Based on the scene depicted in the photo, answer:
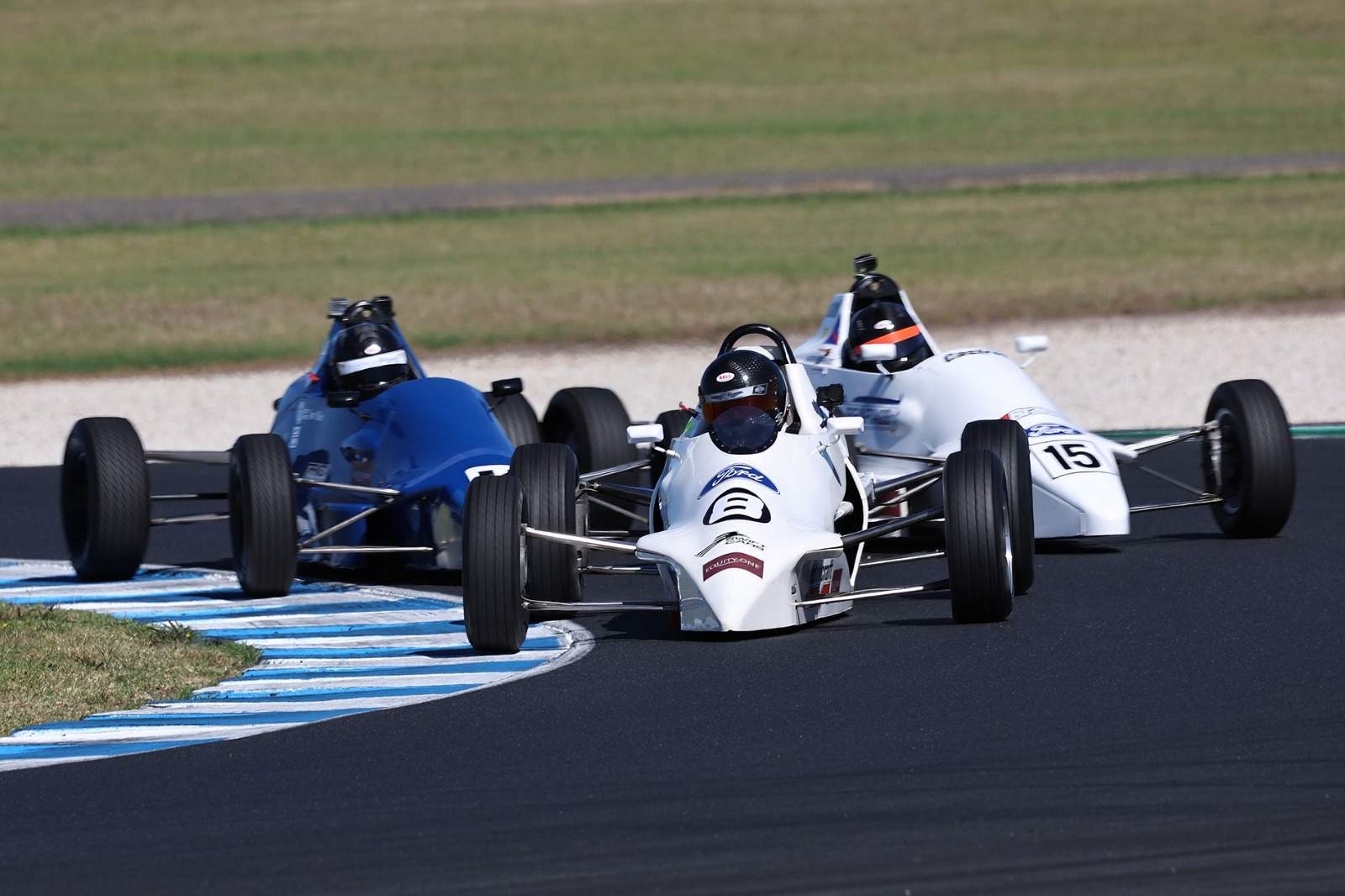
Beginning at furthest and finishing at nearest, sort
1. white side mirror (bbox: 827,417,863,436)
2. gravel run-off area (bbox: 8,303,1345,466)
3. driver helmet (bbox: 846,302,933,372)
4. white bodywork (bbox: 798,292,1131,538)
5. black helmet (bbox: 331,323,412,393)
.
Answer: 1. gravel run-off area (bbox: 8,303,1345,466)
2. driver helmet (bbox: 846,302,933,372)
3. black helmet (bbox: 331,323,412,393)
4. white bodywork (bbox: 798,292,1131,538)
5. white side mirror (bbox: 827,417,863,436)

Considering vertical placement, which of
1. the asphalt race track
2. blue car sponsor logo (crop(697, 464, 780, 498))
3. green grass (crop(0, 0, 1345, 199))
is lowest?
the asphalt race track

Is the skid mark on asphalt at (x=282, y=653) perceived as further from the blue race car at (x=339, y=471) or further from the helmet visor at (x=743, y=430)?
the helmet visor at (x=743, y=430)

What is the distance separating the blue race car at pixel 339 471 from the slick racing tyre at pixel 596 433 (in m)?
0.44

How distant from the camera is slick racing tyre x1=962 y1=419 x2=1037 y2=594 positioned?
989 cm

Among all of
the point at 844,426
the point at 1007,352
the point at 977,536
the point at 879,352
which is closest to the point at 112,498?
the point at 844,426

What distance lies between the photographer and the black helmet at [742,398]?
33.3 feet

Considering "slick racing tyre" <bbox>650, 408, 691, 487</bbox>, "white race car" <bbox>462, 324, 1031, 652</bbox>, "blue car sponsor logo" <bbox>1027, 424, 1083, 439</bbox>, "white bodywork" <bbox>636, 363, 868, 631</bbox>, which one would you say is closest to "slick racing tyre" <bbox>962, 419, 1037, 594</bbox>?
"white race car" <bbox>462, 324, 1031, 652</bbox>

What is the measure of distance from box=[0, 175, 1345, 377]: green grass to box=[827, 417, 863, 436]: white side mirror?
1439 cm

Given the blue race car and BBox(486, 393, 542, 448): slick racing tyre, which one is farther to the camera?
BBox(486, 393, 542, 448): slick racing tyre

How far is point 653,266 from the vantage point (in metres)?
29.5

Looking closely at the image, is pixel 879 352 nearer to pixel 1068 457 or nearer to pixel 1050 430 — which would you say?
pixel 1050 430

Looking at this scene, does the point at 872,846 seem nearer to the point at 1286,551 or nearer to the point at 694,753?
the point at 694,753

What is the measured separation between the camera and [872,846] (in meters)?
5.99

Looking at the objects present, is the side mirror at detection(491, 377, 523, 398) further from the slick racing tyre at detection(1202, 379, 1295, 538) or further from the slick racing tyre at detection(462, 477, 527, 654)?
the slick racing tyre at detection(1202, 379, 1295, 538)
